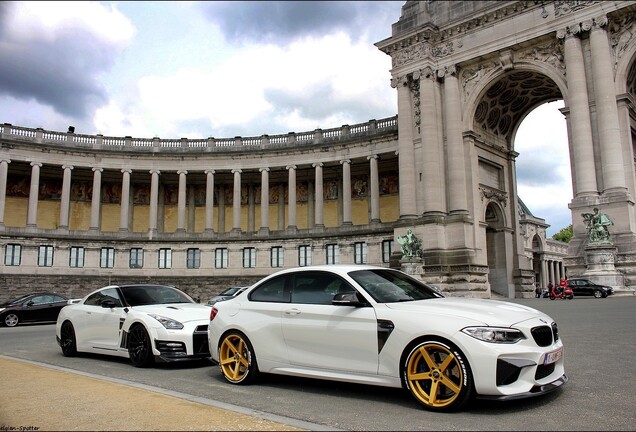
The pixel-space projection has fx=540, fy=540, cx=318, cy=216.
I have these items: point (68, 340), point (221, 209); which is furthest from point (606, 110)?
point (221, 209)

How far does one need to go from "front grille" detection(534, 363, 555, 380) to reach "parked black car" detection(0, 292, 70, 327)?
1958 cm

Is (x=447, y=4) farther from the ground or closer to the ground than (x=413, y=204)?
farther from the ground

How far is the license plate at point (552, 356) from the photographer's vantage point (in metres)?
5.84

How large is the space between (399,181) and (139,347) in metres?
31.4

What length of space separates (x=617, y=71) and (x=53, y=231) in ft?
142

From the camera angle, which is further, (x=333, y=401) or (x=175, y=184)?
(x=175, y=184)

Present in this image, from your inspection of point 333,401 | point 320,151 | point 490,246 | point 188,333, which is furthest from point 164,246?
point 333,401

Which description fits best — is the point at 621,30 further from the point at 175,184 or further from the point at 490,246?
the point at 175,184

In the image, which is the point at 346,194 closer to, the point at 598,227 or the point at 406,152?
the point at 406,152

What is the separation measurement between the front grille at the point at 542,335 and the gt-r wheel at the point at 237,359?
149 inches

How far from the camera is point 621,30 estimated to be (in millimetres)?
30016

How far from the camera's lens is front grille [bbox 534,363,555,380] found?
5.79 meters

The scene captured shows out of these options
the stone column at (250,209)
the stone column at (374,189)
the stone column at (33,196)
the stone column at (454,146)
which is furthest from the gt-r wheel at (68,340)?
the stone column at (250,209)

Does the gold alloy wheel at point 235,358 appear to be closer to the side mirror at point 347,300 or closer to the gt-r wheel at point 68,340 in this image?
the side mirror at point 347,300
